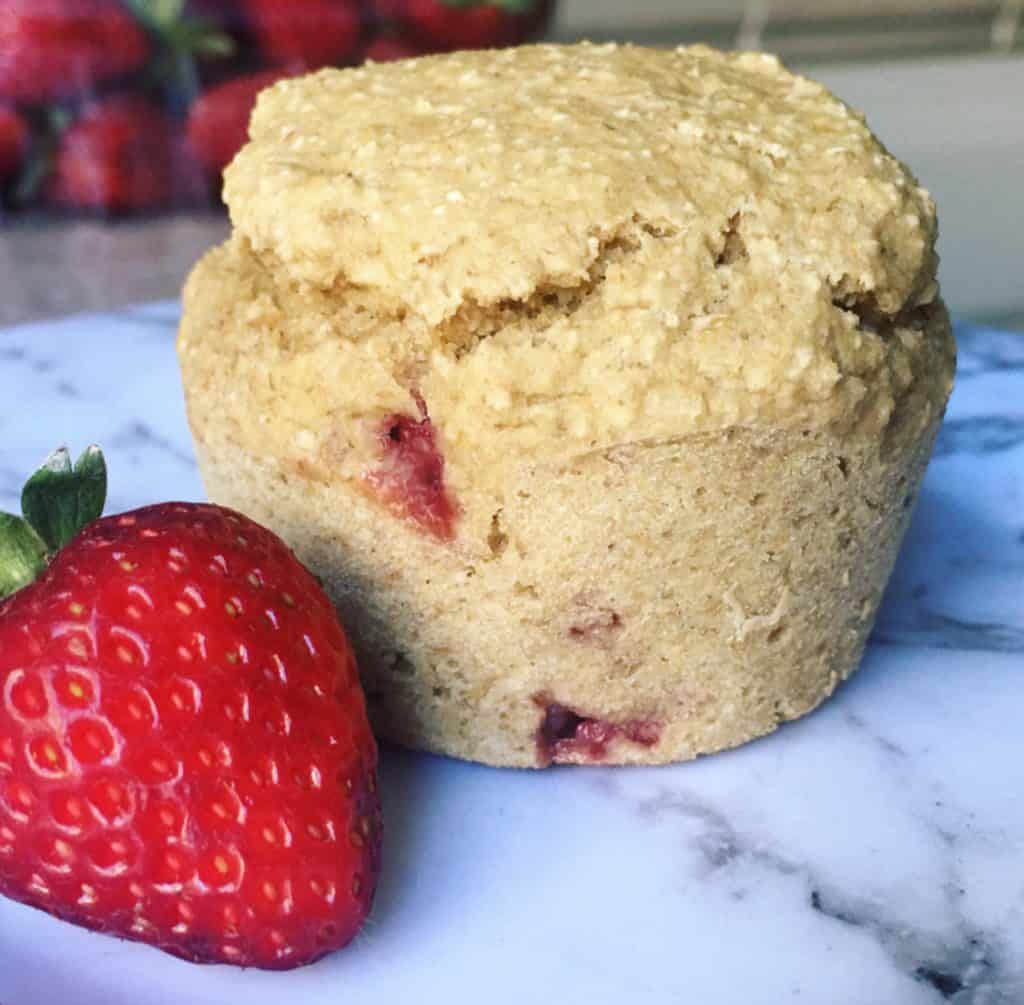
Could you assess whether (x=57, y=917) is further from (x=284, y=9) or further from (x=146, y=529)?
(x=284, y=9)

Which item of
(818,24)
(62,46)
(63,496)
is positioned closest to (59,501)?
(63,496)

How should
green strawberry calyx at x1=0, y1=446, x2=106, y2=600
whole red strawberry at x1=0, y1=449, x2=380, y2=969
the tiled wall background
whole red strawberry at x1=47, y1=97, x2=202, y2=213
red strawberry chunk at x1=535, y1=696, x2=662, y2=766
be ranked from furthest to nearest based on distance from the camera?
the tiled wall background → whole red strawberry at x1=47, y1=97, x2=202, y2=213 → red strawberry chunk at x1=535, y1=696, x2=662, y2=766 → green strawberry calyx at x1=0, y1=446, x2=106, y2=600 → whole red strawberry at x1=0, y1=449, x2=380, y2=969

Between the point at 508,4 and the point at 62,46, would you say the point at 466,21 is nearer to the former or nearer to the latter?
the point at 508,4

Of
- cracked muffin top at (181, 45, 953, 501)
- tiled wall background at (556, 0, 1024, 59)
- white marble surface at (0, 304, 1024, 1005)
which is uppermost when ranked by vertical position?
cracked muffin top at (181, 45, 953, 501)

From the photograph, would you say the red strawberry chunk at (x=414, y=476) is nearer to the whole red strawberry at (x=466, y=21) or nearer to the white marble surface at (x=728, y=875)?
the white marble surface at (x=728, y=875)

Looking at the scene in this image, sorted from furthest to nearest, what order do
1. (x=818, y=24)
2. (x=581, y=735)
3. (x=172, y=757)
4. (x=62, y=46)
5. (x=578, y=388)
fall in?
(x=818, y=24), (x=62, y=46), (x=581, y=735), (x=578, y=388), (x=172, y=757)

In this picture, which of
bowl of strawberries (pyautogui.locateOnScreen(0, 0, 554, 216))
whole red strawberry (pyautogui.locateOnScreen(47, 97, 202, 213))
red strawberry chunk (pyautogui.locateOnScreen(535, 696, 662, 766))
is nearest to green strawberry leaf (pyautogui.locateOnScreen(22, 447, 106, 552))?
red strawberry chunk (pyautogui.locateOnScreen(535, 696, 662, 766))

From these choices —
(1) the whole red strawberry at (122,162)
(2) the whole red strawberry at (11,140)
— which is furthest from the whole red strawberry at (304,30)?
(2) the whole red strawberry at (11,140)

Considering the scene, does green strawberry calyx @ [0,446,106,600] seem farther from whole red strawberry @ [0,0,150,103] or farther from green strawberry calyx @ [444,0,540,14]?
green strawberry calyx @ [444,0,540,14]
